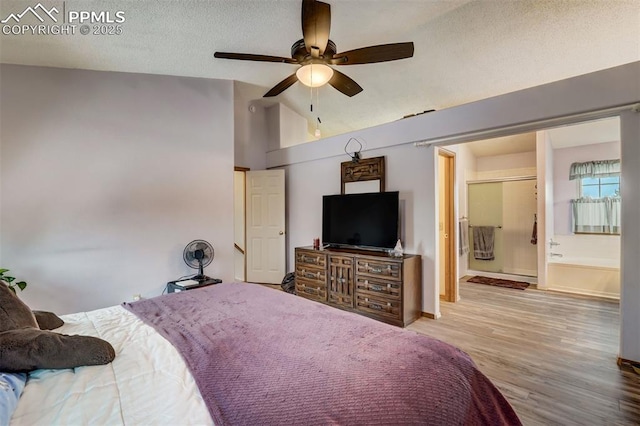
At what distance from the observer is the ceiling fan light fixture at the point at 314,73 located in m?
2.13

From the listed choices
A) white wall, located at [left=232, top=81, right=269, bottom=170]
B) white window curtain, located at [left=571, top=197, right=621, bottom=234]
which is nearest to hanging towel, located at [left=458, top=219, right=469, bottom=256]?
white window curtain, located at [left=571, top=197, right=621, bottom=234]

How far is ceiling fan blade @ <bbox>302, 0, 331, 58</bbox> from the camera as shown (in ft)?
5.64

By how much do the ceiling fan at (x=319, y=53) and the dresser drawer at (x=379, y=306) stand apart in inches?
89.1

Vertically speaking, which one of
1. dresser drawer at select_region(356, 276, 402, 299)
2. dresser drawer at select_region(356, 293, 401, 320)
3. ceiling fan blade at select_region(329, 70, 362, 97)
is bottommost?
dresser drawer at select_region(356, 293, 401, 320)

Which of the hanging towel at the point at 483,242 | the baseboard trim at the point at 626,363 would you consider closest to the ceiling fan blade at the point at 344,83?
the baseboard trim at the point at 626,363

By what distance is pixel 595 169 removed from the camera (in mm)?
4824

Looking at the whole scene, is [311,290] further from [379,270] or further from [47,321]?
[47,321]

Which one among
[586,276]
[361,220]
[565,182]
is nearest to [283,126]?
[361,220]

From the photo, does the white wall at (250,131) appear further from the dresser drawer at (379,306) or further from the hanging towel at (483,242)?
the hanging towel at (483,242)

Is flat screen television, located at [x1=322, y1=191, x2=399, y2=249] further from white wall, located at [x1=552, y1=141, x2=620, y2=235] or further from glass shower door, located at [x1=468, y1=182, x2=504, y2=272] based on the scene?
white wall, located at [x1=552, y1=141, x2=620, y2=235]

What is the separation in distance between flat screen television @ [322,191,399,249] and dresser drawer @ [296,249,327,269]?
1.08ft

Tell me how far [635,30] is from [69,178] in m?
5.60

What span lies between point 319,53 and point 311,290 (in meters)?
2.82

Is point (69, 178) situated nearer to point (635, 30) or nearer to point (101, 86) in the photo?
point (101, 86)
